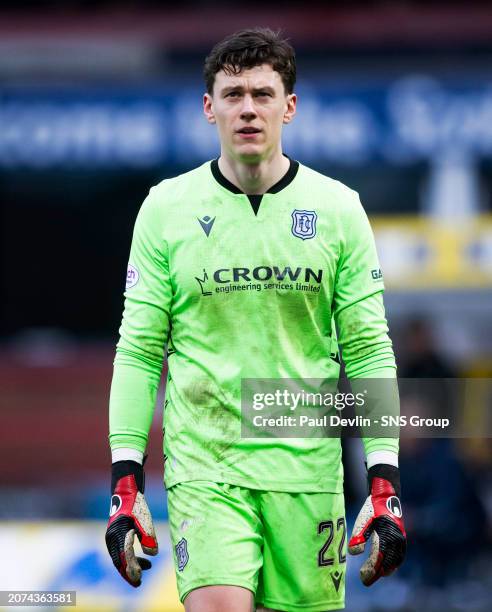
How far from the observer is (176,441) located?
422cm

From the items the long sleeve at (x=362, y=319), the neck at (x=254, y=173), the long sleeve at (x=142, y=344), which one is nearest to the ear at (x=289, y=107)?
the neck at (x=254, y=173)

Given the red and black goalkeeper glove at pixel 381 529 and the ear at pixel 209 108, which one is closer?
the red and black goalkeeper glove at pixel 381 529

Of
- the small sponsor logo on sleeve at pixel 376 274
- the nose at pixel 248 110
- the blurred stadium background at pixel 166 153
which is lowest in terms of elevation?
the small sponsor logo on sleeve at pixel 376 274

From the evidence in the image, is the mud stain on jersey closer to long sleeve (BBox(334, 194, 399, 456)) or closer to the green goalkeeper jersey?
the green goalkeeper jersey

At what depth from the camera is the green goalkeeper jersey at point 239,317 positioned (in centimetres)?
418

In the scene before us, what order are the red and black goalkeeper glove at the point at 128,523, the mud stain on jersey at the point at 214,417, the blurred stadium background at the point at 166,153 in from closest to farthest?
the red and black goalkeeper glove at the point at 128,523 → the mud stain on jersey at the point at 214,417 → the blurred stadium background at the point at 166,153

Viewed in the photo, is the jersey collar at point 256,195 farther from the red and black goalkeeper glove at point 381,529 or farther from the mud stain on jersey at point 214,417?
the red and black goalkeeper glove at point 381,529

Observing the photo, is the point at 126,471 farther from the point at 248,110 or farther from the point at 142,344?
the point at 248,110

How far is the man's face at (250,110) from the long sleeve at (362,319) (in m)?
0.37

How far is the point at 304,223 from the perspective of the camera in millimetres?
4273

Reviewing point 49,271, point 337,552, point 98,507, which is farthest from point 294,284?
point 49,271

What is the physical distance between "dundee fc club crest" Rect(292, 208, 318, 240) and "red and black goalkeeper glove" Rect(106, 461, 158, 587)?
35.3 inches

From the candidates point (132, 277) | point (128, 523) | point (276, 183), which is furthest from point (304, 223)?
point (128, 523)

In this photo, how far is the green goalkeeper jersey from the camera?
4176 mm
